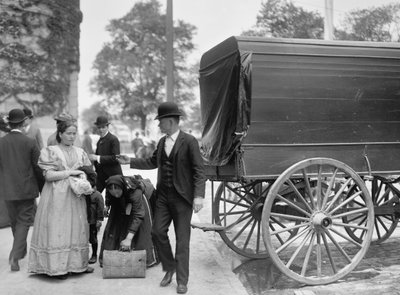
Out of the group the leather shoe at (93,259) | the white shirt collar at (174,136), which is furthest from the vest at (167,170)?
the leather shoe at (93,259)

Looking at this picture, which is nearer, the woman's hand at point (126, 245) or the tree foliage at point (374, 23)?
the woman's hand at point (126, 245)

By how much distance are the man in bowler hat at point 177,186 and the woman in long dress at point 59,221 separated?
0.87 metres

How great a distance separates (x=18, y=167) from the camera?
5.29 metres

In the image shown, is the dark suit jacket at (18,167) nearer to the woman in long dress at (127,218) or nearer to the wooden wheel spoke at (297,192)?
the woman in long dress at (127,218)

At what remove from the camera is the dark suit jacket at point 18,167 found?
5246 mm

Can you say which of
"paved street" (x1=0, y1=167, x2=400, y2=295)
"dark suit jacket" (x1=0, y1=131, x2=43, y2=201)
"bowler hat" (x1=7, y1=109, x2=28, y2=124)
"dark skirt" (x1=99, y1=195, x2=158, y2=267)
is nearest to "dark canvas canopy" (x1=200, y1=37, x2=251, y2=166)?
"dark skirt" (x1=99, y1=195, x2=158, y2=267)

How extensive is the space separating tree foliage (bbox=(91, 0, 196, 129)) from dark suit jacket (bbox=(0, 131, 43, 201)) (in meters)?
45.1

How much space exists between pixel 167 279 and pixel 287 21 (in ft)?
119

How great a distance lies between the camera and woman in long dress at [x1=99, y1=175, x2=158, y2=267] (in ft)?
16.5

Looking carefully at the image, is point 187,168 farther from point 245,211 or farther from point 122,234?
Result: point 245,211

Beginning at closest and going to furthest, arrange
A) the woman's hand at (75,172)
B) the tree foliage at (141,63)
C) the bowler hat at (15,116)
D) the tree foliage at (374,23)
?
the woman's hand at (75,172) → the bowler hat at (15,116) → the tree foliage at (374,23) → the tree foliage at (141,63)

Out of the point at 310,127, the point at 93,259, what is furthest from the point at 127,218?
the point at 310,127

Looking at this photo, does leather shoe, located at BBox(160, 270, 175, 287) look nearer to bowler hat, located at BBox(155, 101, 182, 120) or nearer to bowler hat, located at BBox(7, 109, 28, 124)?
bowler hat, located at BBox(155, 101, 182, 120)

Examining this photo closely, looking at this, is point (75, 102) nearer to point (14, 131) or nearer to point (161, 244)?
point (14, 131)
